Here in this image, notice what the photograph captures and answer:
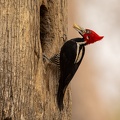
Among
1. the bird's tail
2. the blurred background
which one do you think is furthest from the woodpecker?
the blurred background

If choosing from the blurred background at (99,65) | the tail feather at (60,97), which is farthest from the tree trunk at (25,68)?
the blurred background at (99,65)

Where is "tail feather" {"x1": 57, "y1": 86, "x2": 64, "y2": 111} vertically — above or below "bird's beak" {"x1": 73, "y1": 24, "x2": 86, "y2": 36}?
below

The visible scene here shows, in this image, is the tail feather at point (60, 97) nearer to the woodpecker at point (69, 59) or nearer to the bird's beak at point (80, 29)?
the woodpecker at point (69, 59)

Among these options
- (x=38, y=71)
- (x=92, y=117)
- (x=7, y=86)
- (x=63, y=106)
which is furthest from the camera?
(x=92, y=117)

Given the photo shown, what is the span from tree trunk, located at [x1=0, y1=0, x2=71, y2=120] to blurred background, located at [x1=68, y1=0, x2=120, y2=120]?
8.63ft

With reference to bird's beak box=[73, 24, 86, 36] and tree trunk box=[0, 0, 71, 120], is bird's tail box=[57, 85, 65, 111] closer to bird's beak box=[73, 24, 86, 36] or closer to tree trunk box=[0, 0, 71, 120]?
tree trunk box=[0, 0, 71, 120]

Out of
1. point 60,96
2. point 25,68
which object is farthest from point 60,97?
point 25,68

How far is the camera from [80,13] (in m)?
6.47

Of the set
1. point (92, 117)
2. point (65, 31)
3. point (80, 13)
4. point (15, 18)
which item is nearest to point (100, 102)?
point (92, 117)

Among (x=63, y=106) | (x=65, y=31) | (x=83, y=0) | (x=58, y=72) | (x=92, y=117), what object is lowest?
(x=92, y=117)

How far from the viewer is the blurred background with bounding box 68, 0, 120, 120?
252 inches

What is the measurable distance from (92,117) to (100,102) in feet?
0.75

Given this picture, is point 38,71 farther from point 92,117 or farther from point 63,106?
point 92,117

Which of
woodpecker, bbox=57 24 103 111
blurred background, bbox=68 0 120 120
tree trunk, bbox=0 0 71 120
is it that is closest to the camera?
tree trunk, bbox=0 0 71 120
